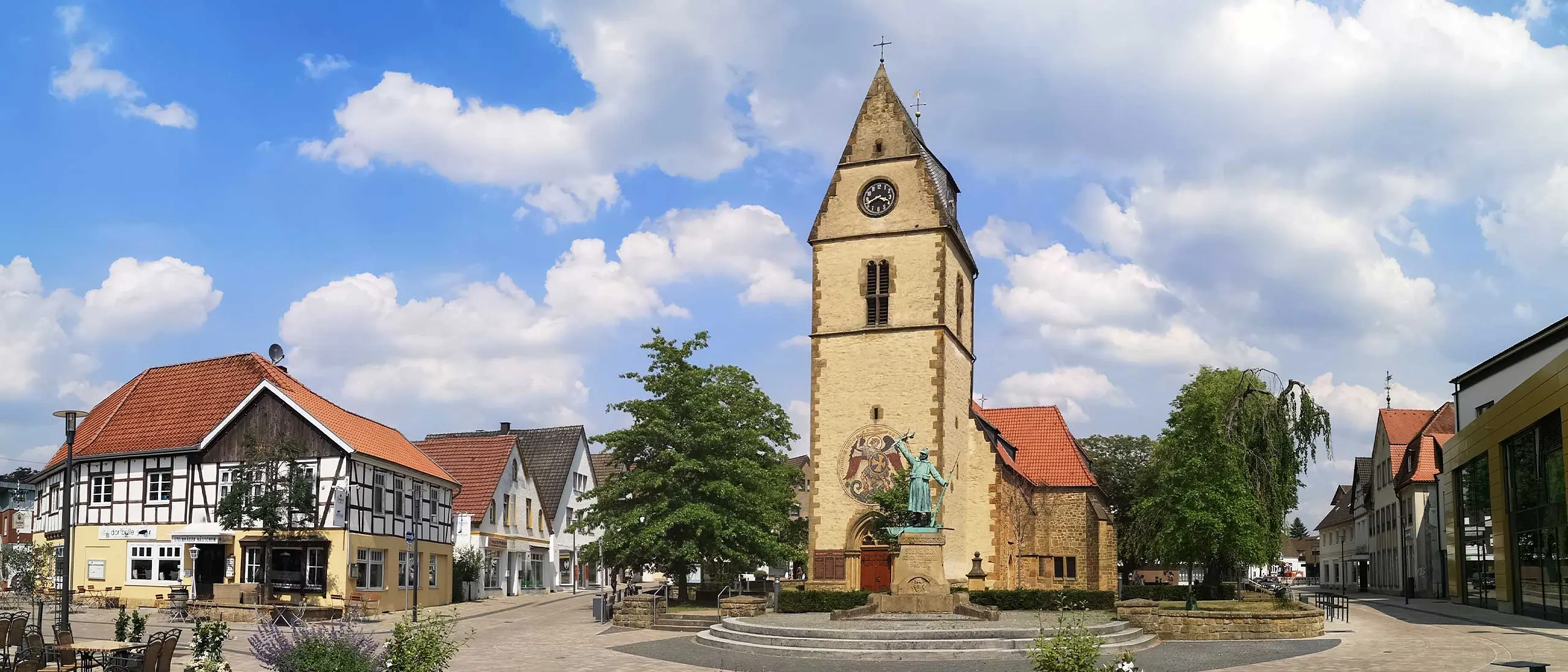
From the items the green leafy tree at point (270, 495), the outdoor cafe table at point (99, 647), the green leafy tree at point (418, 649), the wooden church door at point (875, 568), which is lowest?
the wooden church door at point (875, 568)

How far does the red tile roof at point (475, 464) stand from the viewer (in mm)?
51062

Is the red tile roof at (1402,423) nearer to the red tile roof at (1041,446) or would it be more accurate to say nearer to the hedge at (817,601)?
the red tile roof at (1041,446)

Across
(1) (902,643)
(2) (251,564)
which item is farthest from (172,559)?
(1) (902,643)

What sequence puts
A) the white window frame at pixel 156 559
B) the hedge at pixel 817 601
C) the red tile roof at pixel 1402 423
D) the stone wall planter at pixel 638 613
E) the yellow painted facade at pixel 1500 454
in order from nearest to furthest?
1. the yellow painted facade at pixel 1500 454
2. the stone wall planter at pixel 638 613
3. the hedge at pixel 817 601
4. the white window frame at pixel 156 559
5. the red tile roof at pixel 1402 423

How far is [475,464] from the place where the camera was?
5334 cm

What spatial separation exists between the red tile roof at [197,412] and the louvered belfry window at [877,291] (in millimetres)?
16565

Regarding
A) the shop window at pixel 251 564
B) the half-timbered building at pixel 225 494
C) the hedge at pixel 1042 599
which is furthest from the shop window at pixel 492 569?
the hedge at pixel 1042 599

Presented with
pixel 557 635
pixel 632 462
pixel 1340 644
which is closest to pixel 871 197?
pixel 632 462

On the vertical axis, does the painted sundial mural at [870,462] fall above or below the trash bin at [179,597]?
above

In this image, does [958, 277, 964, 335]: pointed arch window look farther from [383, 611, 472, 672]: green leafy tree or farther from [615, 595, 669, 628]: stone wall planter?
[383, 611, 472, 672]: green leafy tree

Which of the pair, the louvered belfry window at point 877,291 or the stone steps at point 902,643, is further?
the louvered belfry window at point 877,291

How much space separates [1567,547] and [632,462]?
26229 mm

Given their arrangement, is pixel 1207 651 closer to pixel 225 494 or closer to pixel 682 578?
pixel 682 578

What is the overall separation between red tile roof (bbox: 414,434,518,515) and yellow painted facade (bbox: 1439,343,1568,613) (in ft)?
120
